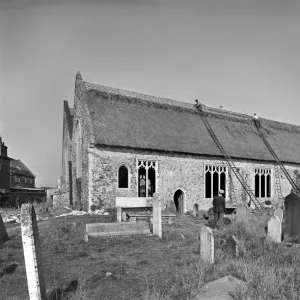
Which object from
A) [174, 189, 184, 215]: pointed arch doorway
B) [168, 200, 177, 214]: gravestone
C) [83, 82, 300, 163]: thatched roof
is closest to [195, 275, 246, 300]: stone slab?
[83, 82, 300, 163]: thatched roof

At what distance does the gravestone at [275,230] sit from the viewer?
35.2 feet

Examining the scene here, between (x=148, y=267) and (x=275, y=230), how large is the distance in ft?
18.1

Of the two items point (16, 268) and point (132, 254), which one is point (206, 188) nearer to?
point (132, 254)

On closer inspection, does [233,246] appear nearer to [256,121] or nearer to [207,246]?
[207,246]

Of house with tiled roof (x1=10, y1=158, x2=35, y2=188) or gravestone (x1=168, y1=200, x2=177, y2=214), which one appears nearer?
gravestone (x1=168, y1=200, x2=177, y2=214)

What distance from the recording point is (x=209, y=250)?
7.58 m

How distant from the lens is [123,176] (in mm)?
20766

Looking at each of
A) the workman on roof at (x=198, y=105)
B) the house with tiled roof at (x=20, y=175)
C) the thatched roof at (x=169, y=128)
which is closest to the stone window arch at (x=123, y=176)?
the thatched roof at (x=169, y=128)

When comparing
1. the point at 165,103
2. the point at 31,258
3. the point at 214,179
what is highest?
the point at 165,103

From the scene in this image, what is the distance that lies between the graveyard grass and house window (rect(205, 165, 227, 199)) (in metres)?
10.7

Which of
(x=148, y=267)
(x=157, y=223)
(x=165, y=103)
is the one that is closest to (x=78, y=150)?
(x=165, y=103)

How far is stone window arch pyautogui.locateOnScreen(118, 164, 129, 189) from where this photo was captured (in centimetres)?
1983

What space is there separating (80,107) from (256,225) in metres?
14.4

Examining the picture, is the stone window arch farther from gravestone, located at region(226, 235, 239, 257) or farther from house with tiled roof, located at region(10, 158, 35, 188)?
house with tiled roof, located at region(10, 158, 35, 188)
